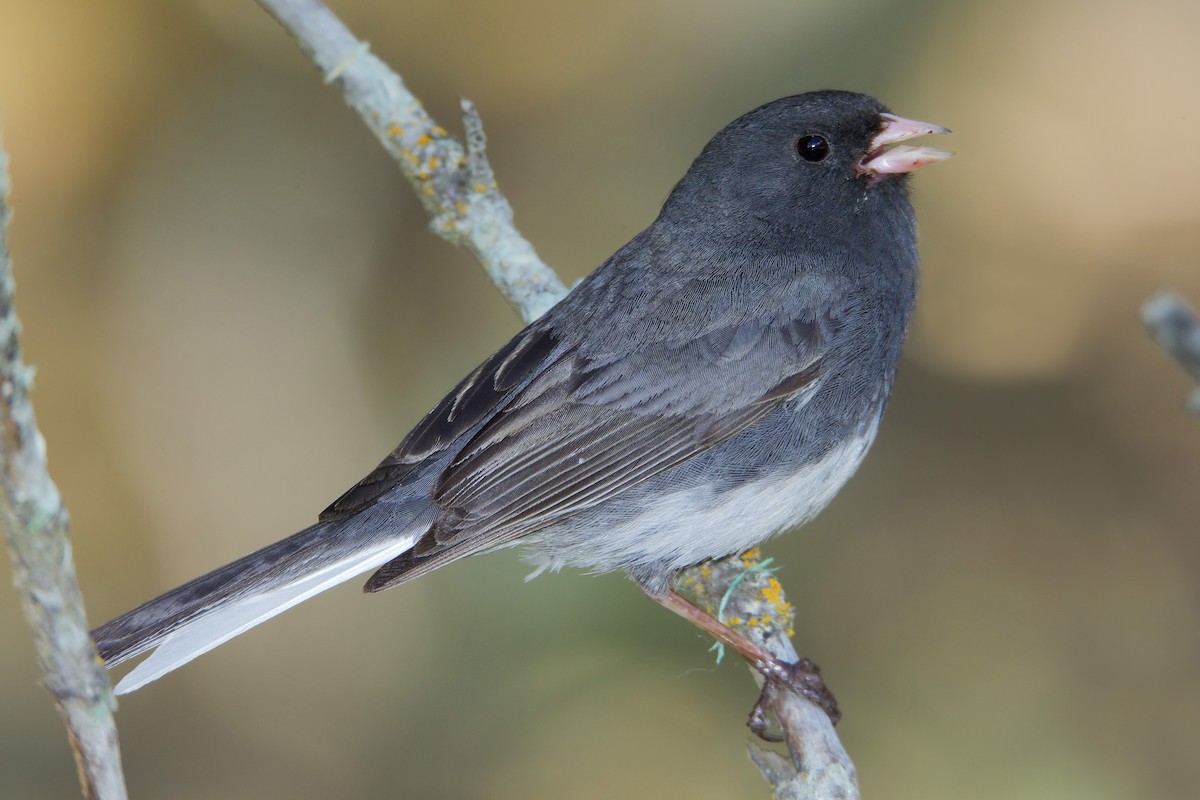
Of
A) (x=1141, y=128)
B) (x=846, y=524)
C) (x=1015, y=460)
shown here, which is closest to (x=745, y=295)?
(x=846, y=524)

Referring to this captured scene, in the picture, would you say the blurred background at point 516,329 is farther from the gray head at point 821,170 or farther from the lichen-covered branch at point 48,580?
the lichen-covered branch at point 48,580

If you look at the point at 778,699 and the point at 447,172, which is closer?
the point at 778,699

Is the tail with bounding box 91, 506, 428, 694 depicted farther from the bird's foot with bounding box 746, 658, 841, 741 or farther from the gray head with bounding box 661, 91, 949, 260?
the gray head with bounding box 661, 91, 949, 260


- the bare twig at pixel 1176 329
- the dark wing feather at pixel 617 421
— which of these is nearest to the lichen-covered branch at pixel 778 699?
the dark wing feather at pixel 617 421

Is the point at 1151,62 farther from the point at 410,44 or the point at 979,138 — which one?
the point at 410,44

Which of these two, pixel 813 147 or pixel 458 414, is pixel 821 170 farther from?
pixel 458 414

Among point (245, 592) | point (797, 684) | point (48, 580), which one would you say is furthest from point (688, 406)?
point (48, 580)
